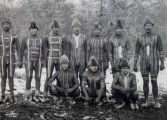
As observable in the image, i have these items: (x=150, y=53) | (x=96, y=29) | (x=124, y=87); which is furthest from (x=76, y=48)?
(x=150, y=53)

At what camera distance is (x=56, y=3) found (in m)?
21.7

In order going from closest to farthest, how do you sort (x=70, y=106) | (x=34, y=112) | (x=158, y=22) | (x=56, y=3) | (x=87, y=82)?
1. (x=34, y=112)
2. (x=70, y=106)
3. (x=87, y=82)
4. (x=158, y=22)
5. (x=56, y=3)

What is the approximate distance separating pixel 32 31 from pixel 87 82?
1.86 meters

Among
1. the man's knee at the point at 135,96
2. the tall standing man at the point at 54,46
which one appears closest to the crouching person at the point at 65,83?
the tall standing man at the point at 54,46

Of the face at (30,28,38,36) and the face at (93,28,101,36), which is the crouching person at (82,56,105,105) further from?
the face at (30,28,38,36)

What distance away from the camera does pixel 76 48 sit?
770 centimetres

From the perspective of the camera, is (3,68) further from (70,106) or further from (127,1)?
(127,1)

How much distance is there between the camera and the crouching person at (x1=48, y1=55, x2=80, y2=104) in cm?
726

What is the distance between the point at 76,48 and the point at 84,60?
15.0 inches

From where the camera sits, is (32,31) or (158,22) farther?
(158,22)

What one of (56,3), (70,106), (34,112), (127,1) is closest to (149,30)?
(70,106)

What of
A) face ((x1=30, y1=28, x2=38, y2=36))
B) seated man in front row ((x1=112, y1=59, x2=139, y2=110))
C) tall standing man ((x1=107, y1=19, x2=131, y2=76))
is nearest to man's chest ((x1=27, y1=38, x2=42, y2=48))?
face ((x1=30, y1=28, x2=38, y2=36))

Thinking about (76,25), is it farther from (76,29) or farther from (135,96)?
(135,96)

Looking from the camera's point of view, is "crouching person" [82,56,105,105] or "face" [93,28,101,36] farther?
"face" [93,28,101,36]
